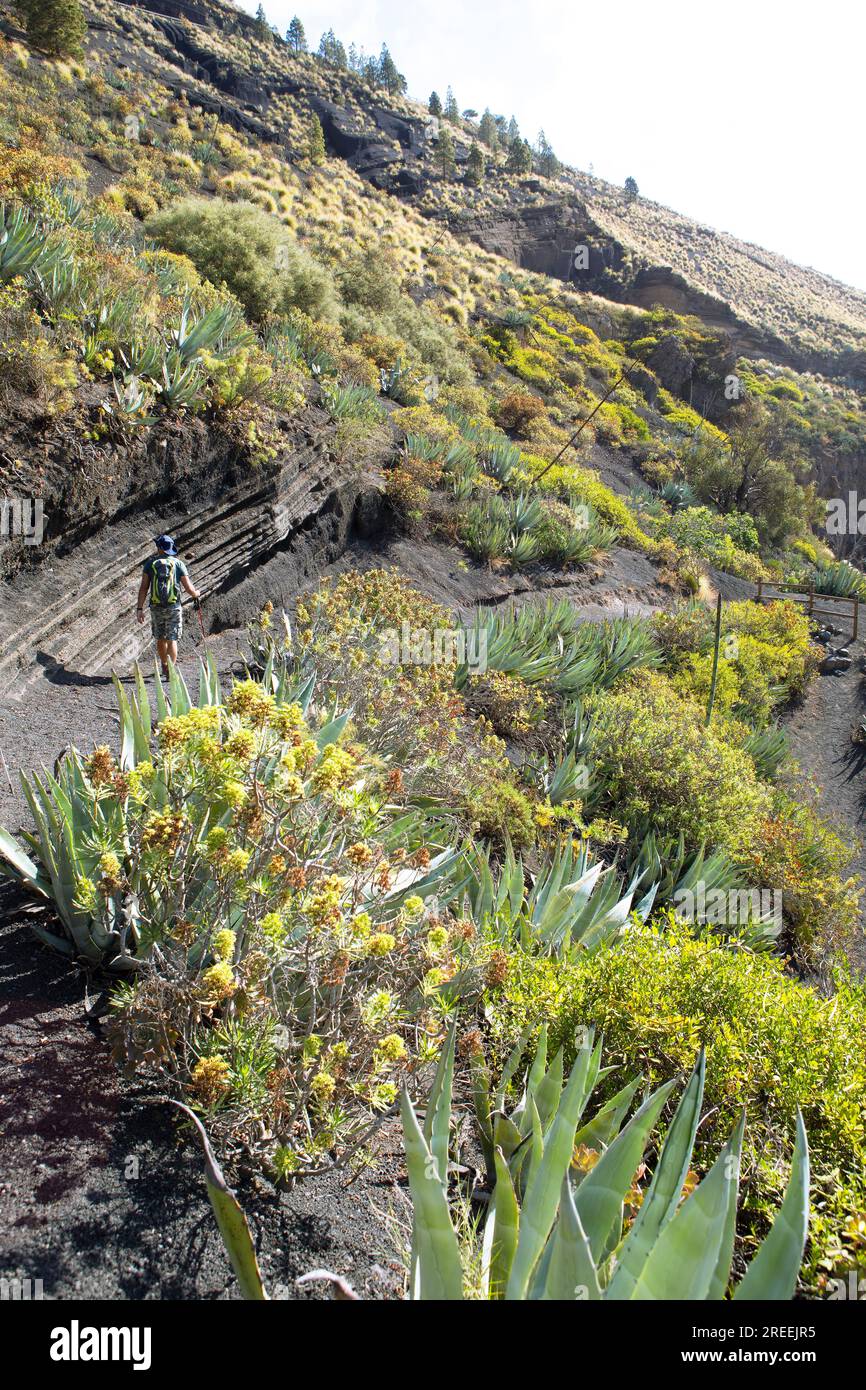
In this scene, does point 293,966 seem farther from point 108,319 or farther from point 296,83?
point 296,83

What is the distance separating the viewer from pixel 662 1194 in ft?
6.44

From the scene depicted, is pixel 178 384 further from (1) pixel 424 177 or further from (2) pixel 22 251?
(1) pixel 424 177

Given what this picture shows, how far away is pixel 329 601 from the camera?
23.4 feet

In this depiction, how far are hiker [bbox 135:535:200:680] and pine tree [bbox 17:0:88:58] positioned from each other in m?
28.7

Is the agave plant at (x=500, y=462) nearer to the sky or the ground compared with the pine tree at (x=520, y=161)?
nearer to the ground

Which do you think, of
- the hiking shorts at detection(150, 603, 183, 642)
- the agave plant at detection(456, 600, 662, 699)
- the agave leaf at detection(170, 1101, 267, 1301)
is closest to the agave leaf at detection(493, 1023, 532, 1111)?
the agave leaf at detection(170, 1101, 267, 1301)

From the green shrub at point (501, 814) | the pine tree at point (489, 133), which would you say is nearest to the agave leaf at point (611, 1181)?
the green shrub at point (501, 814)

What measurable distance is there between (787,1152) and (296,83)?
2236 inches

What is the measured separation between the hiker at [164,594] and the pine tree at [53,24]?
28748mm

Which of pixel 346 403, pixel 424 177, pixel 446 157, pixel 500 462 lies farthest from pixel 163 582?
pixel 446 157

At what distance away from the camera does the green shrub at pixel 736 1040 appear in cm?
271

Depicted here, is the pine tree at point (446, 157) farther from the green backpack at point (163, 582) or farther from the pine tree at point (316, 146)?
the green backpack at point (163, 582)

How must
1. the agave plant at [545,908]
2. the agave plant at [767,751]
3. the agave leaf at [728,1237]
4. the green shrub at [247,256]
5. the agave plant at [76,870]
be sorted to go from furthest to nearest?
the green shrub at [247,256], the agave plant at [767,751], the agave plant at [545,908], the agave plant at [76,870], the agave leaf at [728,1237]
